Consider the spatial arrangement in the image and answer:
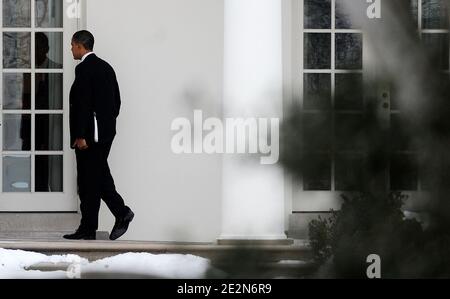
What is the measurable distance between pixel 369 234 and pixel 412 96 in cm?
21

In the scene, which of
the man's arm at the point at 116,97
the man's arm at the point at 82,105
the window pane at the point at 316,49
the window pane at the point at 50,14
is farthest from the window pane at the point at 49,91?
the window pane at the point at 316,49

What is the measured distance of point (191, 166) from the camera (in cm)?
728

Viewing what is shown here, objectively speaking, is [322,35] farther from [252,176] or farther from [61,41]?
[252,176]

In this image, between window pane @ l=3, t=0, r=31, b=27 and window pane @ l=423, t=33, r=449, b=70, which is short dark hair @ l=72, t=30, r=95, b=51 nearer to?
window pane @ l=3, t=0, r=31, b=27

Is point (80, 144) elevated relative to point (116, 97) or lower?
lower

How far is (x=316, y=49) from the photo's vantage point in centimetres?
721

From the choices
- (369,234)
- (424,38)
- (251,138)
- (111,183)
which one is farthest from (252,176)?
(111,183)

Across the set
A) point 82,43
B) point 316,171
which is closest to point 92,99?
point 82,43

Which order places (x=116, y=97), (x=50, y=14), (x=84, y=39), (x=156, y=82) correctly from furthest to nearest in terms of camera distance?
(x=50, y=14)
(x=156, y=82)
(x=116, y=97)
(x=84, y=39)

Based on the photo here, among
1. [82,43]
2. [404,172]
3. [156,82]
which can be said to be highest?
[82,43]

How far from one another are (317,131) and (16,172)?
6.18 m

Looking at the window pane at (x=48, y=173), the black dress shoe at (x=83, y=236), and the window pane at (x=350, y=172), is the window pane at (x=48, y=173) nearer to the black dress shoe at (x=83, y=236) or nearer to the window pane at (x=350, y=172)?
the black dress shoe at (x=83, y=236)

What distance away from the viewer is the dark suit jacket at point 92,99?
6.27 metres

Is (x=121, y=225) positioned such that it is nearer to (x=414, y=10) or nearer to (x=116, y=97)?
(x=116, y=97)
